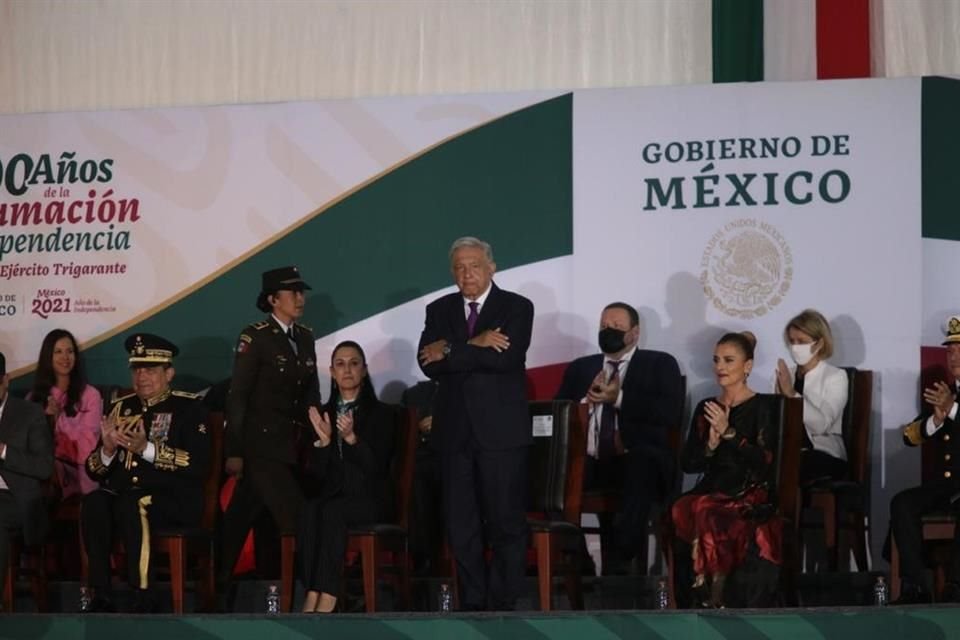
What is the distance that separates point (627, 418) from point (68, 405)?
239 cm

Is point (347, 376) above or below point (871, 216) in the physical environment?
below

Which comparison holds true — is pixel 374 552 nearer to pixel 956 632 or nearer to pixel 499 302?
pixel 499 302

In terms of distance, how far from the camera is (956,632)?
558 centimetres

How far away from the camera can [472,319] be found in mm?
6586

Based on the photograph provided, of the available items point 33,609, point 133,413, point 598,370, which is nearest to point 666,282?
point 598,370

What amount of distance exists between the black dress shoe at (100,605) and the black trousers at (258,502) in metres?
0.62

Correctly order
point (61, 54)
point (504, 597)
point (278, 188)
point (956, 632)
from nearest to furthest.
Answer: point (956, 632), point (504, 597), point (278, 188), point (61, 54)

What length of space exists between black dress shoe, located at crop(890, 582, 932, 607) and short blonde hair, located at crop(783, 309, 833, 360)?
4.01 feet

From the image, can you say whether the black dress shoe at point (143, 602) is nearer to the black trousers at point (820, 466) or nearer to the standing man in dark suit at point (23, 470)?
the standing man in dark suit at point (23, 470)

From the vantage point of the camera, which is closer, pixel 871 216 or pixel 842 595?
pixel 842 595

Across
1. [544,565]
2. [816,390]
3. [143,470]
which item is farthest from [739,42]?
[143,470]

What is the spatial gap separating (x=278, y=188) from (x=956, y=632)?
3.94 metres

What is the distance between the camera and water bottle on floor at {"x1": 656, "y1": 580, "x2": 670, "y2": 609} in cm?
686

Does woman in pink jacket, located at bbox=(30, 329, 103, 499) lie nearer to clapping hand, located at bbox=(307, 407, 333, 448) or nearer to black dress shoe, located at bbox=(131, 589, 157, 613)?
black dress shoe, located at bbox=(131, 589, 157, 613)
